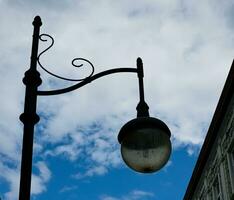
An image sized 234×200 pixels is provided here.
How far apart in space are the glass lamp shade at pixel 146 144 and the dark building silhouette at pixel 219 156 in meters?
16.3

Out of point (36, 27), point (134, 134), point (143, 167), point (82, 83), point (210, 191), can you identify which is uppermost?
point (210, 191)

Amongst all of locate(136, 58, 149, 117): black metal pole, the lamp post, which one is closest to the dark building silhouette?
locate(136, 58, 149, 117): black metal pole

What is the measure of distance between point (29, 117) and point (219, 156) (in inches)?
819

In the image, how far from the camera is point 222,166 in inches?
945

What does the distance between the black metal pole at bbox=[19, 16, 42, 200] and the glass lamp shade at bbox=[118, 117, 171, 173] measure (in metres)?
1.05

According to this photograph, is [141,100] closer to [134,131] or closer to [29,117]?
[134,131]

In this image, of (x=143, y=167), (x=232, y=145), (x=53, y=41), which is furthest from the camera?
(x=232, y=145)

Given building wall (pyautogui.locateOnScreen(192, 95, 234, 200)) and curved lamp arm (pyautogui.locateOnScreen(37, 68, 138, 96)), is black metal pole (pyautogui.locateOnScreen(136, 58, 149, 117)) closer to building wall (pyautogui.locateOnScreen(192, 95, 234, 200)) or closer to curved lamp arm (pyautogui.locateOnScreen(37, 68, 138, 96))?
curved lamp arm (pyautogui.locateOnScreen(37, 68, 138, 96))

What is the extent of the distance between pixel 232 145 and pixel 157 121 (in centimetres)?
1819

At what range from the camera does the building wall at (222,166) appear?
2267cm

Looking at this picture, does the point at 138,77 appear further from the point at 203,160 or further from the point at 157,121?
the point at 203,160

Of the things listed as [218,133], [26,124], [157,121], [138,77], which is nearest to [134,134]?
[157,121]

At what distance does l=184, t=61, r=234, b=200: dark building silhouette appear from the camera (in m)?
22.7

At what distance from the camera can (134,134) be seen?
533 cm
